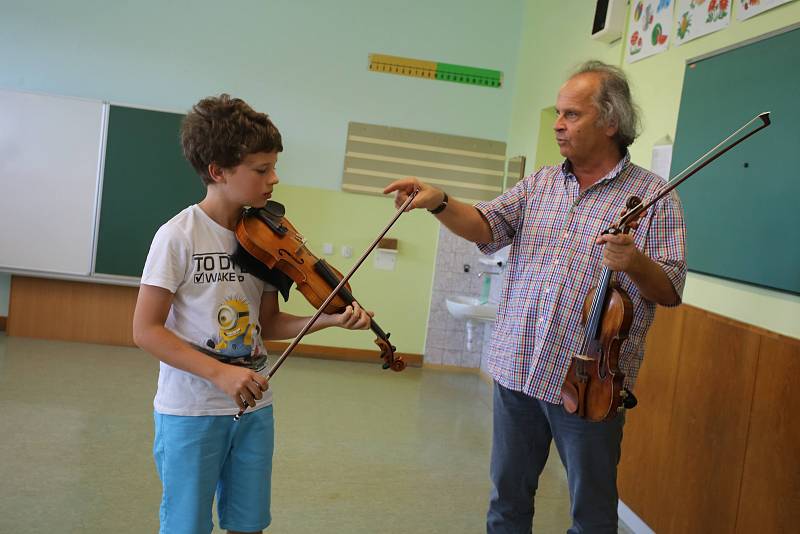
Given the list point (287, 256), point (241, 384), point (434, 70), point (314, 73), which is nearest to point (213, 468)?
point (241, 384)

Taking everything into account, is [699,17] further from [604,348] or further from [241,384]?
[241,384]

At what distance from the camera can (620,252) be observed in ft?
5.30

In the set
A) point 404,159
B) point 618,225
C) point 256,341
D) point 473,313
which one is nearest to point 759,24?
point 618,225

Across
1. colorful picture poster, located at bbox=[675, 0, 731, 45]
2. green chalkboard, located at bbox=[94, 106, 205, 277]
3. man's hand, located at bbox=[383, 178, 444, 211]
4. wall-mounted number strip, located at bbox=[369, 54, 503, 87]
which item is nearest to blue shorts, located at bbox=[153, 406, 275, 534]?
man's hand, located at bbox=[383, 178, 444, 211]

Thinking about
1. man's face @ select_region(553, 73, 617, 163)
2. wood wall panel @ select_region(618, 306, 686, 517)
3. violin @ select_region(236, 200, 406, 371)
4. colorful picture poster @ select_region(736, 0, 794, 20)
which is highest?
colorful picture poster @ select_region(736, 0, 794, 20)

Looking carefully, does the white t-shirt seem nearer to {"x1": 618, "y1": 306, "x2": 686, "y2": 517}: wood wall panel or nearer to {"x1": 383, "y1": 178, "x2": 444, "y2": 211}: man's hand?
{"x1": 383, "y1": 178, "x2": 444, "y2": 211}: man's hand

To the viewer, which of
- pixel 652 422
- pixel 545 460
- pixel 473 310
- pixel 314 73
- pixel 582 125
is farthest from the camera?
pixel 314 73

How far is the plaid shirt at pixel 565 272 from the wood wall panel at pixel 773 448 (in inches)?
24.3

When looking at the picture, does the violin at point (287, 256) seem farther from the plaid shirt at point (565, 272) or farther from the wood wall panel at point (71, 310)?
the wood wall panel at point (71, 310)

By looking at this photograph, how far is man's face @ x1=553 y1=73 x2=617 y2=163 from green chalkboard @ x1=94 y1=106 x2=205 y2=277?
12.7 feet

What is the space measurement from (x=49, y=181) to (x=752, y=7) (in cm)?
454

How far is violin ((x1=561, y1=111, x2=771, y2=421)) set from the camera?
173 cm

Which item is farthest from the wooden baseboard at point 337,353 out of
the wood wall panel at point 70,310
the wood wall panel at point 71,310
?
the wood wall panel at point 70,310

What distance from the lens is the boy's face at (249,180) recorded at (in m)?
1.63
